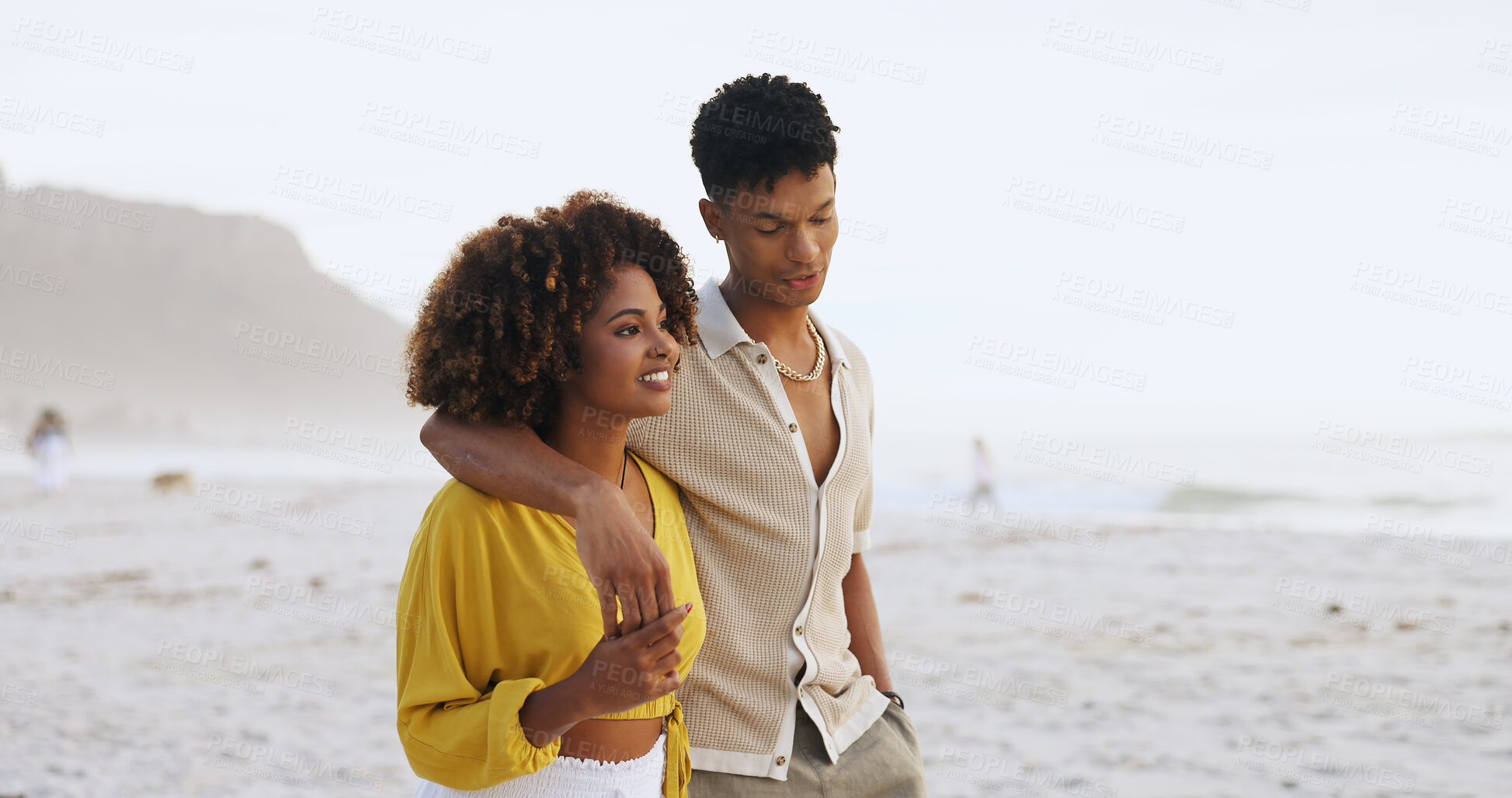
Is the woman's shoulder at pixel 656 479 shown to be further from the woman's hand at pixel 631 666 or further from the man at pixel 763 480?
the woman's hand at pixel 631 666

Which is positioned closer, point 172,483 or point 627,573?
point 627,573

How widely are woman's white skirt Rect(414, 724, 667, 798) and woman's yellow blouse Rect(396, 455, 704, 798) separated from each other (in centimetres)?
9

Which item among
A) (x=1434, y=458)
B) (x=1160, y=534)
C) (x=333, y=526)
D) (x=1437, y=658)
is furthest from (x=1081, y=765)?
(x=1434, y=458)

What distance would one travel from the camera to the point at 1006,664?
8.28m

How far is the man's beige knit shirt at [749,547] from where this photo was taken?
2326 millimetres

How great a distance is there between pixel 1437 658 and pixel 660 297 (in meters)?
8.37

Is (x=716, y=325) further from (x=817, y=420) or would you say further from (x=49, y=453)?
(x=49, y=453)

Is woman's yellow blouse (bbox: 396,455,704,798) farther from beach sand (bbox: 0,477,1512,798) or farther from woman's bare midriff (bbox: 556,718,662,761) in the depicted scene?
beach sand (bbox: 0,477,1512,798)

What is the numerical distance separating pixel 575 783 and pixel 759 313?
3.62ft

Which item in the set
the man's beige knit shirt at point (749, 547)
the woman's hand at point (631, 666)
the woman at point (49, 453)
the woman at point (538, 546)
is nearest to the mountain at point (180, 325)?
the woman at point (49, 453)

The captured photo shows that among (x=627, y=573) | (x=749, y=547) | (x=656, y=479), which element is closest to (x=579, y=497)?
(x=627, y=573)

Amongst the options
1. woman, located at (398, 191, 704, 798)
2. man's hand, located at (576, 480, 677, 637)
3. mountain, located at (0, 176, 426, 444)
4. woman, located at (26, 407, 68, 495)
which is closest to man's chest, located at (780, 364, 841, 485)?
woman, located at (398, 191, 704, 798)

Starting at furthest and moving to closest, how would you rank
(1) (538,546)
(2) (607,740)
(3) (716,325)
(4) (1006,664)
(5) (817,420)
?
1. (4) (1006,664)
2. (5) (817,420)
3. (3) (716,325)
4. (2) (607,740)
5. (1) (538,546)

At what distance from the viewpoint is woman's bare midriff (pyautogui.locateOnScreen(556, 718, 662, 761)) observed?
1992 millimetres
